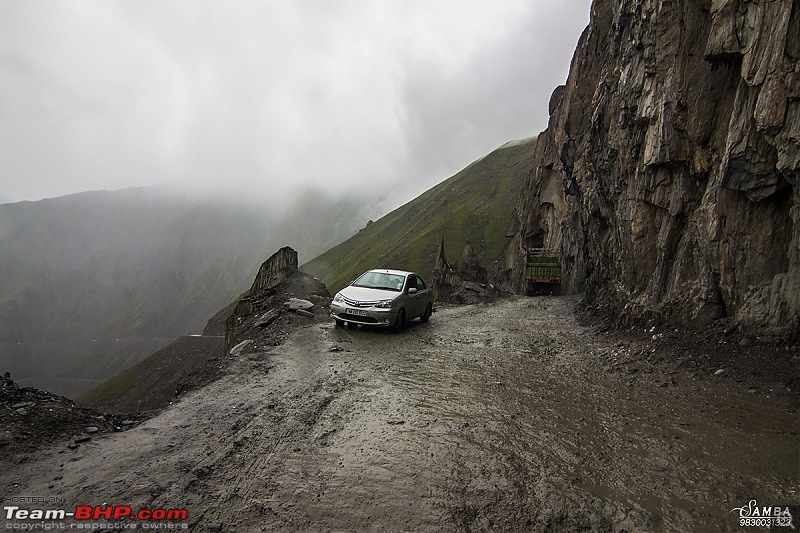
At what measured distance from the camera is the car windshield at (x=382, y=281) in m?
15.8

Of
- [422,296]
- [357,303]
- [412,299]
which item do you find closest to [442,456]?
[357,303]

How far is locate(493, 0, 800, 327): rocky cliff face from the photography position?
8.59 meters

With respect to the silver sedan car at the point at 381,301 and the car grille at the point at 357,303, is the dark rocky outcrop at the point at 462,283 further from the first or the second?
the car grille at the point at 357,303

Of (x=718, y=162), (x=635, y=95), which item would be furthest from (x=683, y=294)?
(x=635, y=95)

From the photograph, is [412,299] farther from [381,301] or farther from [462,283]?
[462,283]

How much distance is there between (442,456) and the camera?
569 cm

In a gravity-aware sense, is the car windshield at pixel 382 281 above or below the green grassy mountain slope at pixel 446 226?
below

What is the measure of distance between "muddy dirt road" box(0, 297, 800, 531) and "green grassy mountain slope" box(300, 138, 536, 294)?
90.0 m

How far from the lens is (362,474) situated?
5.16 metres

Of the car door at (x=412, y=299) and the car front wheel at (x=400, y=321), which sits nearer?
the car front wheel at (x=400, y=321)

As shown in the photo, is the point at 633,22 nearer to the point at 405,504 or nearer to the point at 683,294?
the point at 683,294

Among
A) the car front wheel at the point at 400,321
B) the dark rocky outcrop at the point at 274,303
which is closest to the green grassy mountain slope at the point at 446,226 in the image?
the dark rocky outcrop at the point at 274,303

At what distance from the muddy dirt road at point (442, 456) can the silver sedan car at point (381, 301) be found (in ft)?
15.5

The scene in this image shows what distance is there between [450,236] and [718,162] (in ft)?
352
